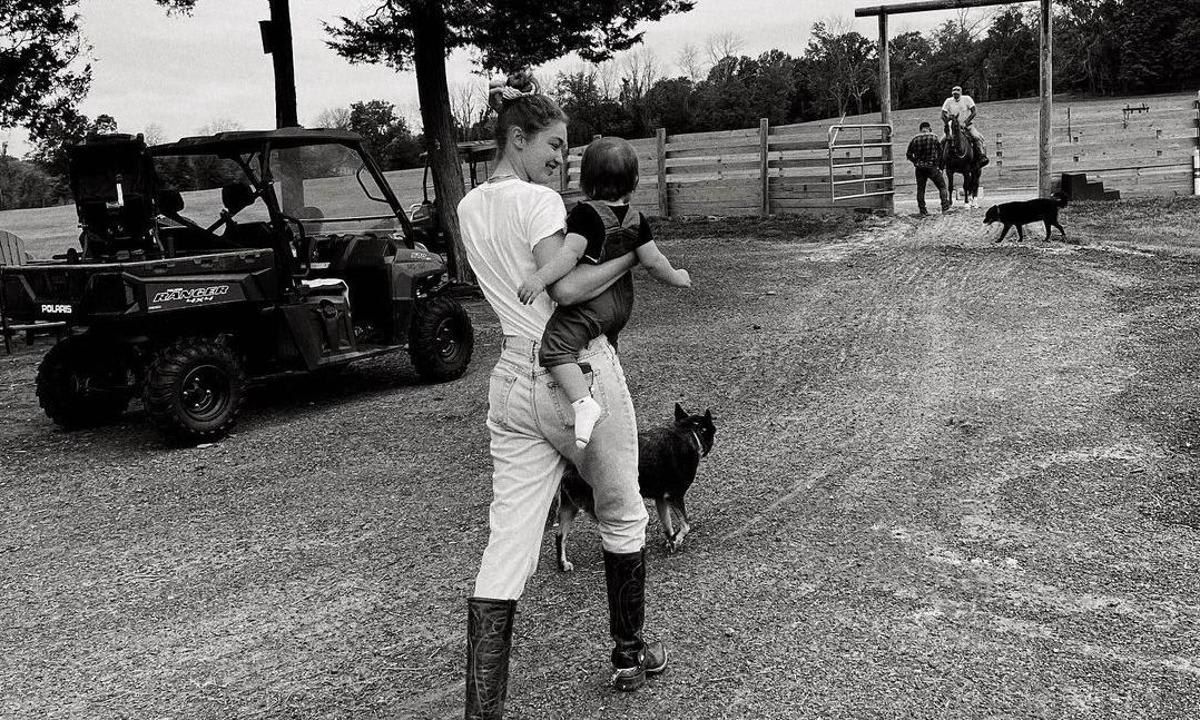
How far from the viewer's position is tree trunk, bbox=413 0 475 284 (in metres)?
13.6

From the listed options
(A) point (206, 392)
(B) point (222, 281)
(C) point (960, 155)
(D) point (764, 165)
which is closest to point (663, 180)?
(D) point (764, 165)

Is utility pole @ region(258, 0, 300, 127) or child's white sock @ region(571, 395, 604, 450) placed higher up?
utility pole @ region(258, 0, 300, 127)

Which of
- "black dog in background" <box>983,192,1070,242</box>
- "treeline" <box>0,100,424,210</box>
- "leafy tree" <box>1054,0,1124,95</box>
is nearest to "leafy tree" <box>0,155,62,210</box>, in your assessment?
"treeline" <box>0,100,424,210</box>

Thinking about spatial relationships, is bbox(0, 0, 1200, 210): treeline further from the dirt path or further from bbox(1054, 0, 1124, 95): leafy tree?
the dirt path

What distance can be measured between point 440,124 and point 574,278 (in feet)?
38.2

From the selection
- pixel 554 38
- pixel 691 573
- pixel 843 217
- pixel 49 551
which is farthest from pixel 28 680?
pixel 843 217

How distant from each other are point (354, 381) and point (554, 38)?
20.3 feet

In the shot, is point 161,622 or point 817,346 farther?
point 817,346

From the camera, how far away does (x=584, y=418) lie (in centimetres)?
301

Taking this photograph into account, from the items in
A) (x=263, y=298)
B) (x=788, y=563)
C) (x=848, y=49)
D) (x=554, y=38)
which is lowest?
(x=788, y=563)

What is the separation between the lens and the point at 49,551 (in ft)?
18.0

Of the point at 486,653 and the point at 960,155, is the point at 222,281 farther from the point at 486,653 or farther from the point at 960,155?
the point at 960,155

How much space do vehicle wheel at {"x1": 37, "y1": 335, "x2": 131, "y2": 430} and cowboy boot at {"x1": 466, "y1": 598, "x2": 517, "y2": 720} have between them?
18.9 feet

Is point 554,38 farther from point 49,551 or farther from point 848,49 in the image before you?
point 848,49
